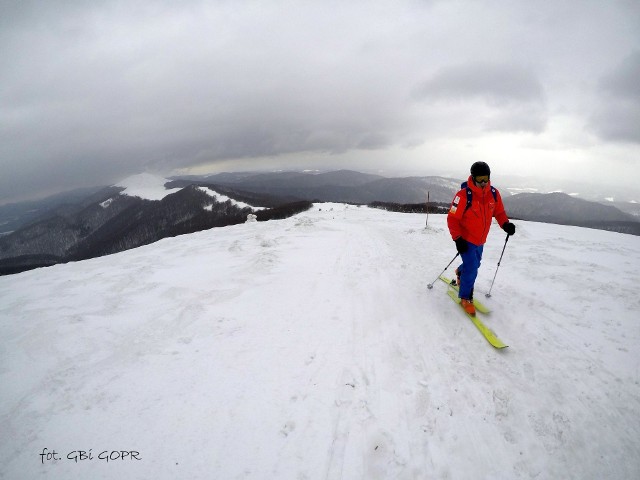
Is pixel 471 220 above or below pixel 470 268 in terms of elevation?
above

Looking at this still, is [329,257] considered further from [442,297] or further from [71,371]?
[71,371]

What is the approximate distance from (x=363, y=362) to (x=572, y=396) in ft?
11.3

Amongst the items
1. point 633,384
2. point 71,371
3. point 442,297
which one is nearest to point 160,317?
point 71,371

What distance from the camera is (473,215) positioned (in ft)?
22.3

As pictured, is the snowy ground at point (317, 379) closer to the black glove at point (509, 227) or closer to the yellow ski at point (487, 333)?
the yellow ski at point (487, 333)

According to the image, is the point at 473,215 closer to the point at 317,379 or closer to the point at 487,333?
the point at 487,333

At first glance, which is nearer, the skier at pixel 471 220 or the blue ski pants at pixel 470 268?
the skier at pixel 471 220

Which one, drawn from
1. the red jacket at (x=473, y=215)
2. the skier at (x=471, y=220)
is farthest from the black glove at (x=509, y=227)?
the red jacket at (x=473, y=215)

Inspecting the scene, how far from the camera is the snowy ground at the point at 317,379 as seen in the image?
151 inches

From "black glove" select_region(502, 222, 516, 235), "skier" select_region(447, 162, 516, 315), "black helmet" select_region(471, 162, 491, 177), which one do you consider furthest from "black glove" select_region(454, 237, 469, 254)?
"black helmet" select_region(471, 162, 491, 177)

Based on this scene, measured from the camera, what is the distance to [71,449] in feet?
12.7

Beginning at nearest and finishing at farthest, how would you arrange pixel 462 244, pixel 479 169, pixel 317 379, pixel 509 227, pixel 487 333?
pixel 317 379
pixel 487 333
pixel 479 169
pixel 462 244
pixel 509 227

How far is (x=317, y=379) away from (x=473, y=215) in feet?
16.9

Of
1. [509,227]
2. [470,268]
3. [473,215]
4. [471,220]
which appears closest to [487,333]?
[470,268]
